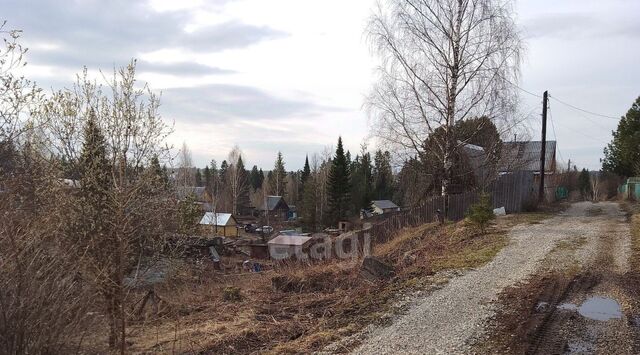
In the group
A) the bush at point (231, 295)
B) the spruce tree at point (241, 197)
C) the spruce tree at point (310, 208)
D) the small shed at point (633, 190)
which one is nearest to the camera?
the bush at point (231, 295)

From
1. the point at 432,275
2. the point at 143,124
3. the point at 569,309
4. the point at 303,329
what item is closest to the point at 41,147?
the point at 143,124

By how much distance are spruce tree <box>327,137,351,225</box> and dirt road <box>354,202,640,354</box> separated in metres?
43.4

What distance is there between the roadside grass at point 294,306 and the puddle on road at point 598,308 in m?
2.47

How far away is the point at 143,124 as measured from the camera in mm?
8016

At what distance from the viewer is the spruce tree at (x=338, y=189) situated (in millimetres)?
55906

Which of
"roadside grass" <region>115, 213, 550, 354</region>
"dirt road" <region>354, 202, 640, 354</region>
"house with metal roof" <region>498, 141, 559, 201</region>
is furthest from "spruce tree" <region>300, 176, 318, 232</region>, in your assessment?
"dirt road" <region>354, 202, 640, 354</region>

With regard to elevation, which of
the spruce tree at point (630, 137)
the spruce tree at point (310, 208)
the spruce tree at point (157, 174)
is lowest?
the spruce tree at point (310, 208)

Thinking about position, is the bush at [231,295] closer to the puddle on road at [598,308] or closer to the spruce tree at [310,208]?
the puddle on road at [598,308]

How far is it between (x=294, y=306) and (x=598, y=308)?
4.88 meters

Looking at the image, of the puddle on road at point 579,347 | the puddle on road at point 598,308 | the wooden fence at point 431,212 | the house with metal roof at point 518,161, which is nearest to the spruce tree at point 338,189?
the house with metal roof at point 518,161

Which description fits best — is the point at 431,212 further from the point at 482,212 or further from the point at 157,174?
the point at 157,174

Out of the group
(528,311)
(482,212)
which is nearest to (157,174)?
(528,311)

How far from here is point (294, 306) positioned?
8.88m

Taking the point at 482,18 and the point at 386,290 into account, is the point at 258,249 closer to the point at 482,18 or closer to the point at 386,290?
the point at 482,18
